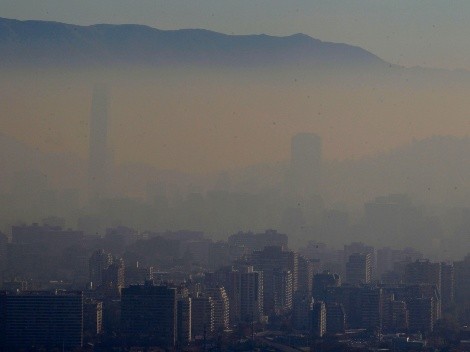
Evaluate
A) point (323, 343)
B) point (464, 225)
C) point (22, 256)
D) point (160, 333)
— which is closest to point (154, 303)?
point (160, 333)

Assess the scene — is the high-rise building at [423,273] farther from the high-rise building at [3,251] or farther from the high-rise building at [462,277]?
the high-rise building at [3,251]

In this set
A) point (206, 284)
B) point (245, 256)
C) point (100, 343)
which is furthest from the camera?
point (245, 256)

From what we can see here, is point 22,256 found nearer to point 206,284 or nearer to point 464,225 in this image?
point 206,284

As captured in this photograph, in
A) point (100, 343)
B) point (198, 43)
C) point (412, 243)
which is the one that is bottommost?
point (100, 343)

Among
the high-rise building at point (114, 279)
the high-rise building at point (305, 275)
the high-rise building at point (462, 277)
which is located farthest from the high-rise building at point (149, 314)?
the high-rise building at point (462, 277)

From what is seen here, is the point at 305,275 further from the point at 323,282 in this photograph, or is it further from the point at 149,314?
the point at 149,314

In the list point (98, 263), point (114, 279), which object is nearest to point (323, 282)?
point (114, 279)
